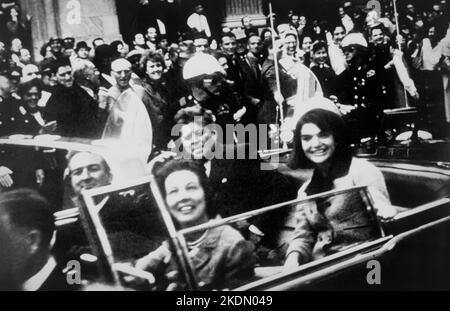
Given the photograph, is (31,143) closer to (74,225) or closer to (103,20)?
(74,225)

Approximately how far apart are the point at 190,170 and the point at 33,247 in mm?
1172

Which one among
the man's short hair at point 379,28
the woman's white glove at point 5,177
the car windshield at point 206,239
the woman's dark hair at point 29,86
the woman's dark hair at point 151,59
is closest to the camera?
the car windshield at point 206,239

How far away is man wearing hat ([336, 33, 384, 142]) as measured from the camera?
12.9 ft

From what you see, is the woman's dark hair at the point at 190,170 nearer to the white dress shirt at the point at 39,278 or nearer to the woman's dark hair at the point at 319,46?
the white dress shirt at the point at 39,278

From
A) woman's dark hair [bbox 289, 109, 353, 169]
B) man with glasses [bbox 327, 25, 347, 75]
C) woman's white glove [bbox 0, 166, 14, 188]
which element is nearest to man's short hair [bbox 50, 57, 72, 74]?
woman's white glove [bbox 0, 166, 14, 188]

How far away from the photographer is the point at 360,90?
401 centimetres

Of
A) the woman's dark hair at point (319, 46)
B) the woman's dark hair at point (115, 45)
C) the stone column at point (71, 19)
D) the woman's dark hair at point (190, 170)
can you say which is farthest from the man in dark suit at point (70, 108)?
the woman's dark hair at point (319, 46)

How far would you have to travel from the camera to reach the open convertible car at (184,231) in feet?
10.9

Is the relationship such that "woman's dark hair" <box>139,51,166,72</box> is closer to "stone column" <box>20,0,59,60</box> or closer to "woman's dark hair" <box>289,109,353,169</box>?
"stone column" <box>20,0,59,60</box>

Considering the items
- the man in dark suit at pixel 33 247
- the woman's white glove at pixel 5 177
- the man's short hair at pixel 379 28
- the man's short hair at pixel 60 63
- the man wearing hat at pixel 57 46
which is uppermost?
the man wearing hat at pixel 57 46

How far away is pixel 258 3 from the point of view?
3953 mm

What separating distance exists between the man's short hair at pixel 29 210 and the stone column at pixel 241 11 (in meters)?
1.89

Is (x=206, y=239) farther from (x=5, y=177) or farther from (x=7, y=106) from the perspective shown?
(x=7, y=106)
